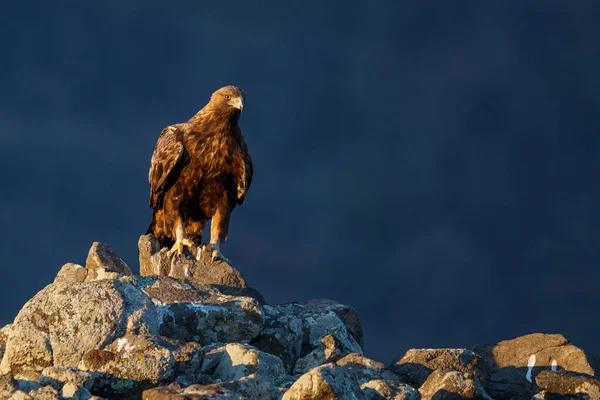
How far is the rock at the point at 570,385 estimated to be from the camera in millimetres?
9820

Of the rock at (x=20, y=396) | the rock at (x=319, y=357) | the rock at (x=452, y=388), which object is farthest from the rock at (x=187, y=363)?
the rock at (x=452, y=388)

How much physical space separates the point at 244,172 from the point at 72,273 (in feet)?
11.6

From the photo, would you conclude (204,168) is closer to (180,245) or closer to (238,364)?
(180,245)

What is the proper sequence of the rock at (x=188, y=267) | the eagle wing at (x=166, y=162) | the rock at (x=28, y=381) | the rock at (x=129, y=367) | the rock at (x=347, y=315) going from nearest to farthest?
the rock at (x=28, y=381) < the rock at (x=129, y=367) < the rock at (x=347, y=315) < the rock at (x=188, y=267) < the eagle wing at (x=166, y=162)

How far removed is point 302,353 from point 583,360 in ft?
11.7

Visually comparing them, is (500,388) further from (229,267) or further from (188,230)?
(188,230)

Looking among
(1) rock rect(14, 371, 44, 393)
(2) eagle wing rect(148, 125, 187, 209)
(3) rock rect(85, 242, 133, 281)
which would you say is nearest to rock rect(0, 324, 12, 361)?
(1) rock rect(14, 371, 44, 393)

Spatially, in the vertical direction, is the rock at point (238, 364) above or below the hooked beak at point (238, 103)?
below

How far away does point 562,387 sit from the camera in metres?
9.95

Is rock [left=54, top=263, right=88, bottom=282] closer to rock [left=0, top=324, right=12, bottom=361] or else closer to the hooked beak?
the hooked beak

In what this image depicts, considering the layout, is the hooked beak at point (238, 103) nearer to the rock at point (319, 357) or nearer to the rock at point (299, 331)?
the rock at point (299, 331)

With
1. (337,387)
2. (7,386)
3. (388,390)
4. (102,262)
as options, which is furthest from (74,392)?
(102,262)

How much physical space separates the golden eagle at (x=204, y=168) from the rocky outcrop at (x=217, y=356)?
144 inches

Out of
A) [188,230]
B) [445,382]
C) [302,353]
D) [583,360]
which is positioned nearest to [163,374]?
[445,382]
